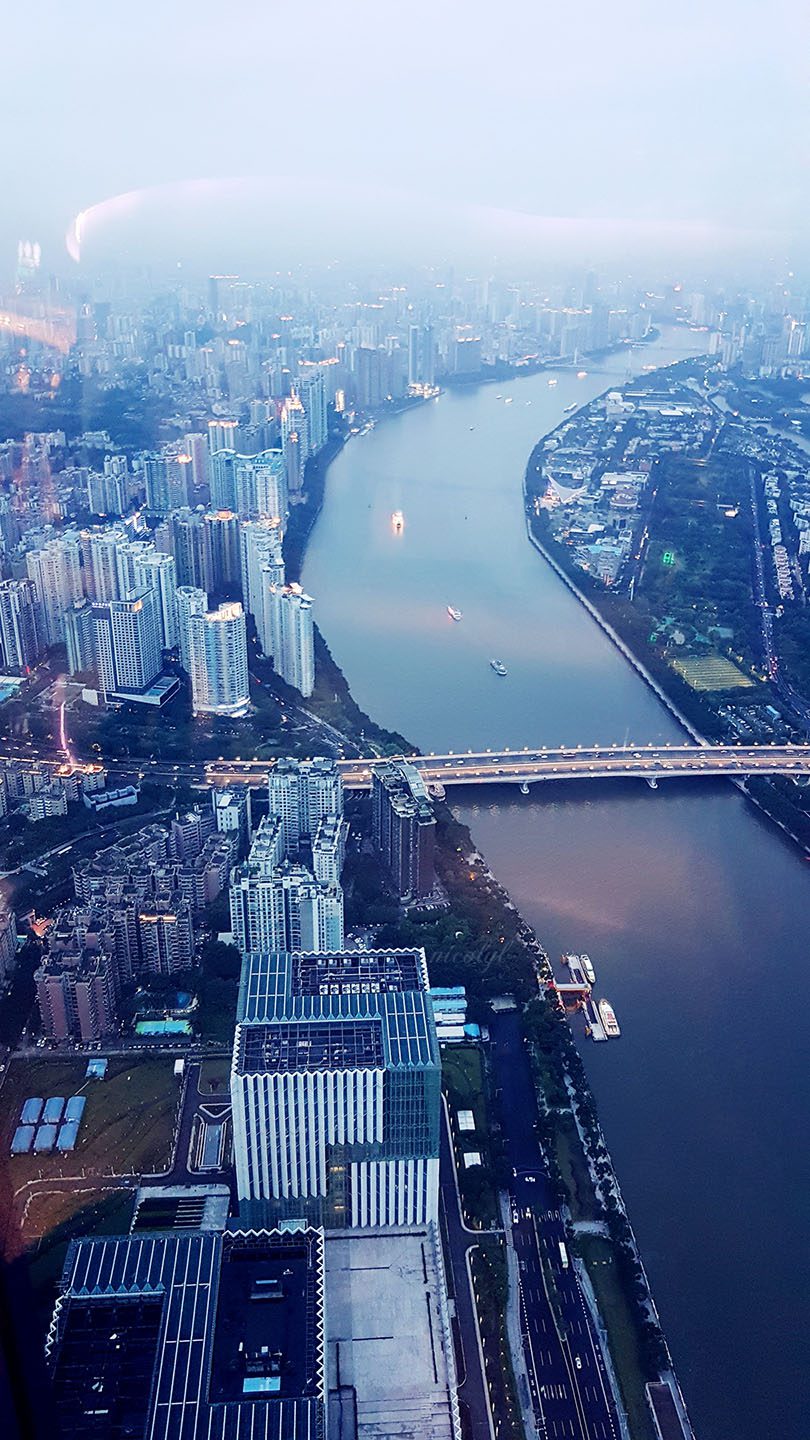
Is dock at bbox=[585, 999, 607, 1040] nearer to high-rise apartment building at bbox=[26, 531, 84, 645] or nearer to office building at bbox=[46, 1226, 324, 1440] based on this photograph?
office building at bbox=[46, 1226, 324, 1440]

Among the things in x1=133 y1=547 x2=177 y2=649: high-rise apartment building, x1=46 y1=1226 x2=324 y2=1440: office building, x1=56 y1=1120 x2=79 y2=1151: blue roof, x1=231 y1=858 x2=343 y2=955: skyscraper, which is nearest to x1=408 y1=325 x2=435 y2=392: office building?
x1=133 y1=547 x2=177 y2=649: high-rise apartment building

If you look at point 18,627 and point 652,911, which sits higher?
point 18,627

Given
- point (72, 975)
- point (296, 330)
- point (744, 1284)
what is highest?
point (296, 330)

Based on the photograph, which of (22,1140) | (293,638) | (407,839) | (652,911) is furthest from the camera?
(293,638)

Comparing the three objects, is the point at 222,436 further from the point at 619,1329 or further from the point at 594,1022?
the point at 619,1329

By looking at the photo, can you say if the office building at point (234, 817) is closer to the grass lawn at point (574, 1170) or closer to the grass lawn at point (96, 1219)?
the grass lawn at point (96, 1219)

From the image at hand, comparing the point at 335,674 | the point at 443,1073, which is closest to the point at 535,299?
the point at 335,674

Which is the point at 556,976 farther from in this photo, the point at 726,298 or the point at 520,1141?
the point at 726,298

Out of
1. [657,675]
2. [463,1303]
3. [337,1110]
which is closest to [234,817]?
[337,1110]
